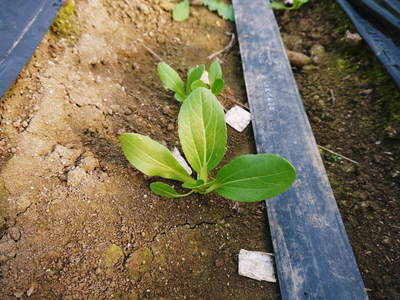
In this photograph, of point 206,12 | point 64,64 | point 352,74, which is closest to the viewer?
point 64,64

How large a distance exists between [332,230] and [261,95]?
83 centimetres

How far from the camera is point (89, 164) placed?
119cm

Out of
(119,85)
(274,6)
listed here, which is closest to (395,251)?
(119,85)

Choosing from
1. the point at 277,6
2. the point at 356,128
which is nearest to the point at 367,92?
the point at 356,128

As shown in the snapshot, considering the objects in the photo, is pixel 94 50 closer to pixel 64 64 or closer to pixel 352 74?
pixel 64 64

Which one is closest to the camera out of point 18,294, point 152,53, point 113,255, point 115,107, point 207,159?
point 18,294

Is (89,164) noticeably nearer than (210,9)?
Yes

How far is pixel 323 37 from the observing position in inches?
83.1

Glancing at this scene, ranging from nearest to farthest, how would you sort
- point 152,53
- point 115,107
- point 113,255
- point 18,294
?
point 18,294 → point 113,255 → point 115,107 → point 152,53

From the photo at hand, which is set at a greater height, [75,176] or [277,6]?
[277,6]

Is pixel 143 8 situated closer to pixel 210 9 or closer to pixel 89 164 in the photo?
pixel 210 9

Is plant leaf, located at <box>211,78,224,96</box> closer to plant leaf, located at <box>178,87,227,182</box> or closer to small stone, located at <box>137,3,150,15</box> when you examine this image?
plant leaf, located at <box>178,87,227,182</box>

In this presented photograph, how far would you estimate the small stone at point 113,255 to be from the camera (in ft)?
3.43

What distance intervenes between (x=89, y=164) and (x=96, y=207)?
7.2 inches
